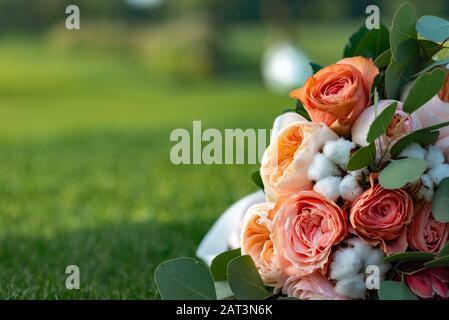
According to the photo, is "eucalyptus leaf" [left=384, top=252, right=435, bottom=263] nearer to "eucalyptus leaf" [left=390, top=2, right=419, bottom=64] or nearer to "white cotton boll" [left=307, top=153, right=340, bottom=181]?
"white cotton boll" [left=307, top=153, right=340, bottom=181]

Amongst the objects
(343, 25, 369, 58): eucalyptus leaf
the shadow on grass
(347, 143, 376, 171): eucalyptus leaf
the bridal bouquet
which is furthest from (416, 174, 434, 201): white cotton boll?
the shadow on grass

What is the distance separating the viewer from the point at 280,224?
5.38 ft

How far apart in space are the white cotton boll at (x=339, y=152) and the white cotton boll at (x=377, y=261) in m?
0.18

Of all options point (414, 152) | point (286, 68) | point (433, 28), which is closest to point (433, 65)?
point (433, 28)

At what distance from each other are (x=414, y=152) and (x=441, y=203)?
11 centimetres

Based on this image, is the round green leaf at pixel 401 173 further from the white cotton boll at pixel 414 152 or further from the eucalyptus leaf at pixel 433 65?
the eucalyptus leaf at pixel 433 65

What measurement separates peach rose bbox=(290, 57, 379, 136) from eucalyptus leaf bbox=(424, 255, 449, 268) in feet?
1.02

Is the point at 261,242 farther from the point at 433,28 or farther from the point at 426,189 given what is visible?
the point at 433,28

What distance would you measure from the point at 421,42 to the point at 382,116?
266 mm

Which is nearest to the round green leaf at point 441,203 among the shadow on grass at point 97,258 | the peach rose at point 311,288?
the peach rose at point 311,288

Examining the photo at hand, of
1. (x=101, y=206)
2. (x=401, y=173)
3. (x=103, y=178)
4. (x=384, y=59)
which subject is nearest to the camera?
(x=401, y=173)

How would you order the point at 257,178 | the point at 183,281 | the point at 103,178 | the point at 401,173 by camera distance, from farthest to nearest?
the point at 103,178 → the point at 257,178 → the point at 183,281 → the point at 401,173

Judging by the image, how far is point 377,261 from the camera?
1591mm

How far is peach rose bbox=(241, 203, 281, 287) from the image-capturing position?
1.67 meters
